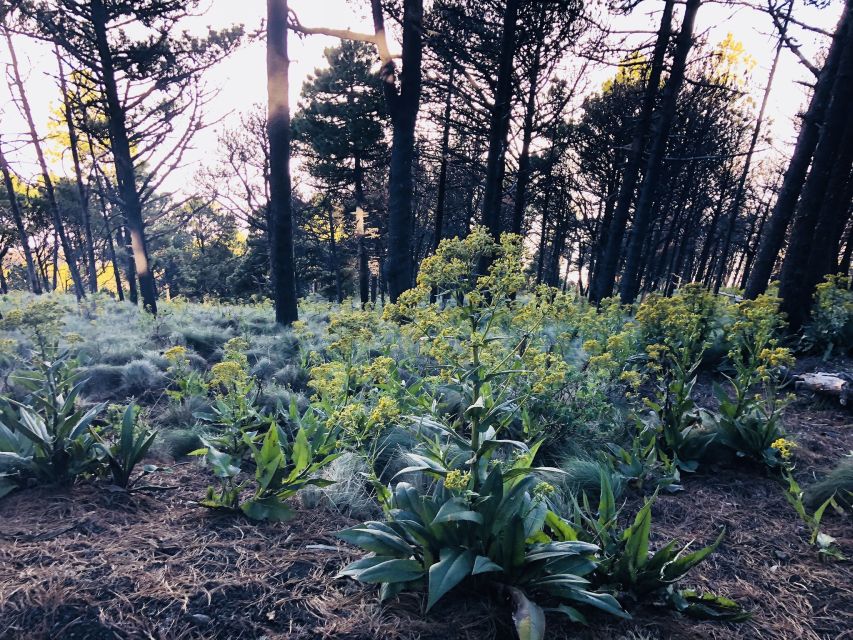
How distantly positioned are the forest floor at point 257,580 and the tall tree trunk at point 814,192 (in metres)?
5.03

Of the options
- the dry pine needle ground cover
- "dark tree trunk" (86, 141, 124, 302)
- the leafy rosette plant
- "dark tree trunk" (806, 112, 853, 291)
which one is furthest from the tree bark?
"dark tree trunk" (86, 141, 124, 302)

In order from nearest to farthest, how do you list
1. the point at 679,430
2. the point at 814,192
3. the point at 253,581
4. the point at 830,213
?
the point at 253,581, the point at 679,430, the point at 814,192, the point at 830,213

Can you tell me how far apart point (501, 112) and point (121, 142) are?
8.85m

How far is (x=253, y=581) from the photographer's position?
2.10 m

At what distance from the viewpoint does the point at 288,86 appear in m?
7.70

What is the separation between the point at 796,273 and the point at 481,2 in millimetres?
8570

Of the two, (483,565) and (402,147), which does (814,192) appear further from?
(483,565)

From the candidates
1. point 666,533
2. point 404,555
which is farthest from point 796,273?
point 404,555

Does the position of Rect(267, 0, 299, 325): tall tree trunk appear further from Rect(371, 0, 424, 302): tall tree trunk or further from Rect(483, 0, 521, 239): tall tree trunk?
Rect(483, 0, 521, 239): tall tree trunk

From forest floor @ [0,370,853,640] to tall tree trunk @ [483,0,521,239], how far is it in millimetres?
7598

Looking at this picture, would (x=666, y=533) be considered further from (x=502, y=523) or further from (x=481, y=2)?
(x=481, y=2)

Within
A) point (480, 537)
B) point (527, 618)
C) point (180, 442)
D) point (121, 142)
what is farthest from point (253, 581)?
point (121, 142)

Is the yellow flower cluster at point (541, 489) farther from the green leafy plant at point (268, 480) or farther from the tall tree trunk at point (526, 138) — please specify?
the tall tree trunk at point (526, 138)

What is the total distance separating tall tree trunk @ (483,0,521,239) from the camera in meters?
9.47
